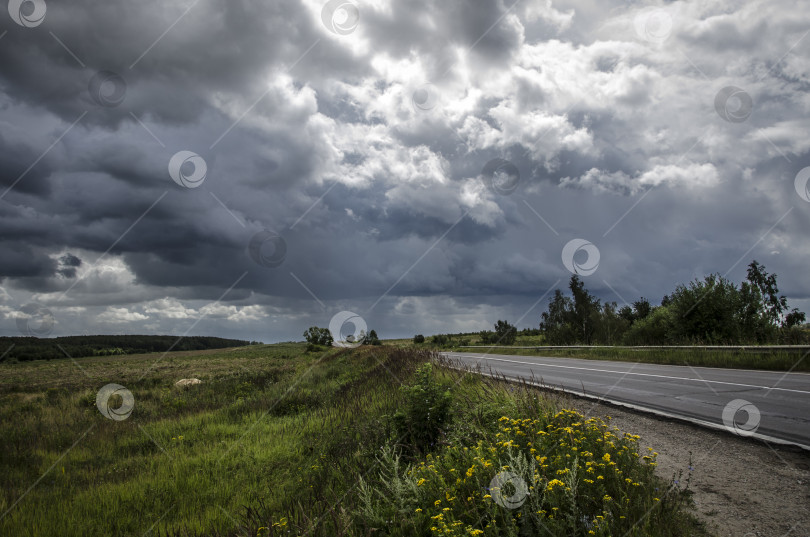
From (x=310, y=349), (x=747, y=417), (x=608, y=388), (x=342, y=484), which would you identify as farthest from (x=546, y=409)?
(x=310, y=349)

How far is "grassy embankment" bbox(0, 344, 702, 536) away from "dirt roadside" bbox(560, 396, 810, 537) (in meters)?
0.32

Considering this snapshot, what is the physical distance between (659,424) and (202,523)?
6.73 meters

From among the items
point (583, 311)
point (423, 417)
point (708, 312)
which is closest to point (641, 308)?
point (583, 311)

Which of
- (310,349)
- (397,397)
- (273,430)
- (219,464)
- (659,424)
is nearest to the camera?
(659,424)

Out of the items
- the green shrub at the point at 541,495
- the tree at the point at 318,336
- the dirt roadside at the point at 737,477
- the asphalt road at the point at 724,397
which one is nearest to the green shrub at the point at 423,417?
the green shrub at the point at 541,495

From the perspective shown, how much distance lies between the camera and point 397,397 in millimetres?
9109

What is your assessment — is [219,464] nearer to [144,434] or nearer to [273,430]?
[273,430]

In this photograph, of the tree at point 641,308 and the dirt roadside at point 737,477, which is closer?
the dirt roadside at point 737,477

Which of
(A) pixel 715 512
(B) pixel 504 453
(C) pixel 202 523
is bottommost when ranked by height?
(C) pixel 202 523

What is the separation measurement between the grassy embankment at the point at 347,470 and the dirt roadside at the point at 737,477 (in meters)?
0.32

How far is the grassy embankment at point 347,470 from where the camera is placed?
10.6 ft

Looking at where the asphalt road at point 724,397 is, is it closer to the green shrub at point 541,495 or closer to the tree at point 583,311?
the green shrub at point 541,495

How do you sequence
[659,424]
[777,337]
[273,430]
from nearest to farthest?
[659,424]
[273,430]
[777,337]

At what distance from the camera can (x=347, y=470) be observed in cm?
556
